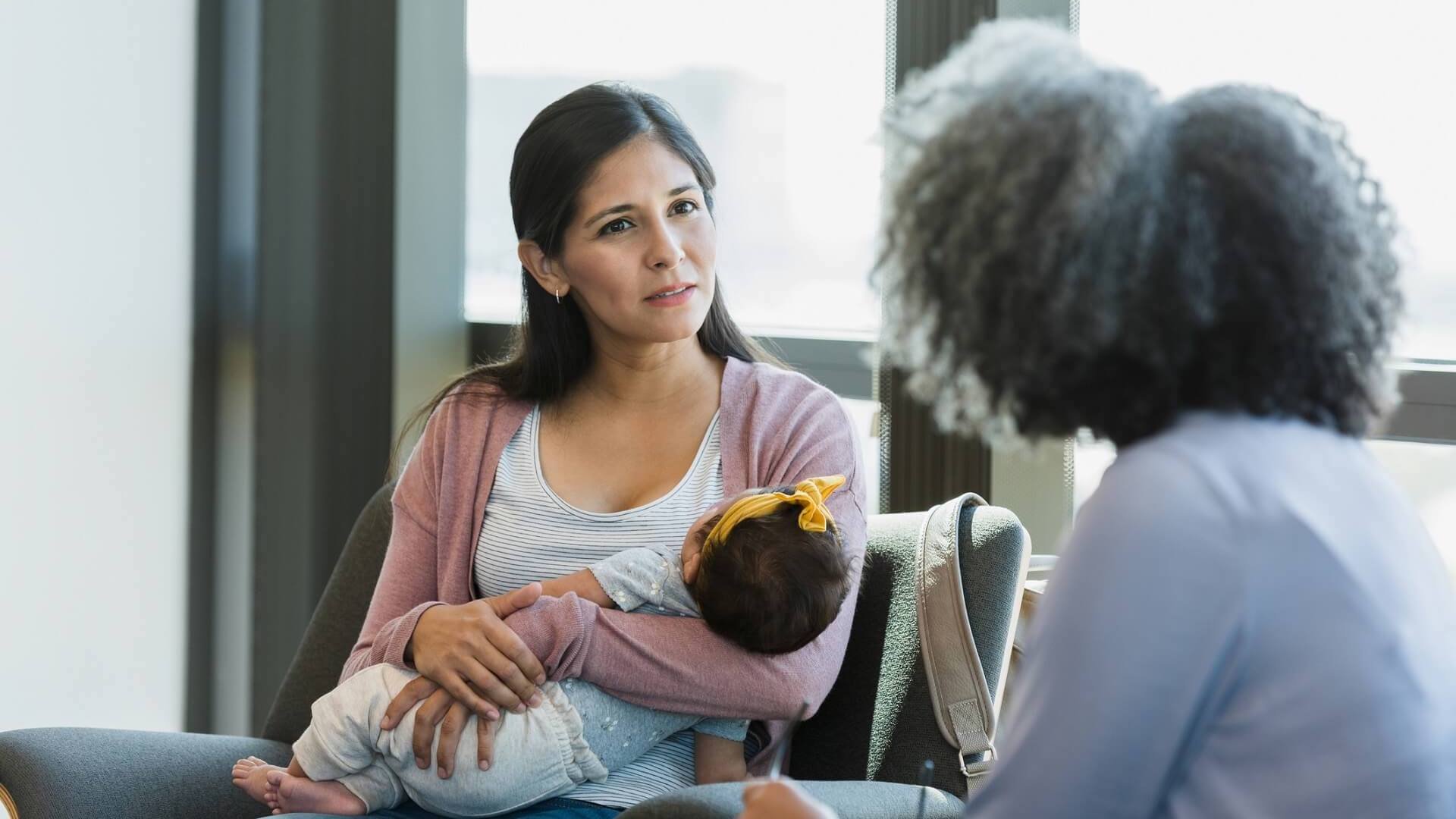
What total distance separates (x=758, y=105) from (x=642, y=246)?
101cm

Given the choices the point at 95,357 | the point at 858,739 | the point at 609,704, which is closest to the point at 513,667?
the point at 609,704

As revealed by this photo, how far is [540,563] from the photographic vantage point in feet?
5.82

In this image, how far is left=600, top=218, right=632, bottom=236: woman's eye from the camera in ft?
5.92

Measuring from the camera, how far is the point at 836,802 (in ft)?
4.60

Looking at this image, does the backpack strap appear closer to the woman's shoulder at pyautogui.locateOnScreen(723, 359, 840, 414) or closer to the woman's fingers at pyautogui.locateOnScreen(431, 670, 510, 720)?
the woman's shoulder at pyautogui.locateOnScreen(723, 359, 840, 414)

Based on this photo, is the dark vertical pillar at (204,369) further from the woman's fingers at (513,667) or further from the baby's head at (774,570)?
the baby's head at (774,570)

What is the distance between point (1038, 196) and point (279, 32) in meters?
2.56

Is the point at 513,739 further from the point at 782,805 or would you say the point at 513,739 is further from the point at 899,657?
the point at 782,805

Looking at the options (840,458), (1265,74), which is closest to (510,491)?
(840,458)

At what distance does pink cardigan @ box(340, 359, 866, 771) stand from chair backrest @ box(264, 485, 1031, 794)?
3.8 inches

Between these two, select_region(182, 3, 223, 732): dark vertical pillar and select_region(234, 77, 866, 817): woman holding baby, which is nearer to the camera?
select_region(234, 77, 866, 817): woman holding baby

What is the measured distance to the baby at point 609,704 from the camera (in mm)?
1509

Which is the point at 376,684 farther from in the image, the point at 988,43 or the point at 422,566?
the point at 988,43

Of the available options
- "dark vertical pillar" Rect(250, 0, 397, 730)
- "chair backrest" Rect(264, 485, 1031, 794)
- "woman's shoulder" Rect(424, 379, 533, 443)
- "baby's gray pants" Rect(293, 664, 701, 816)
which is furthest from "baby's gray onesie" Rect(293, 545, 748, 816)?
"dark vertical pillar" Rect(250, 0, 397, 730)
